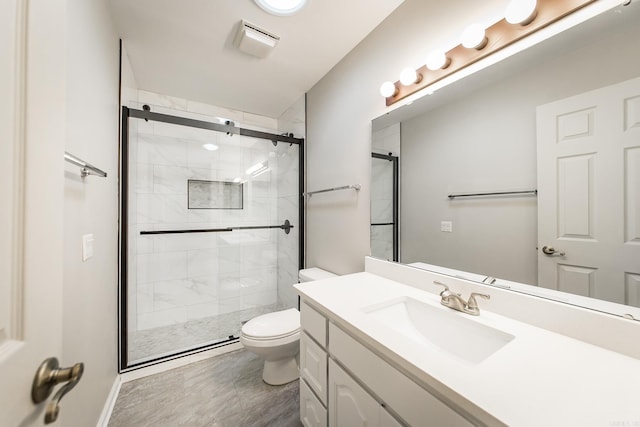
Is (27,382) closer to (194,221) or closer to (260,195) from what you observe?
(194,221)

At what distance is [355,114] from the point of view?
1.74 meters

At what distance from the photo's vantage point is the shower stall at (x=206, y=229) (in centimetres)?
217

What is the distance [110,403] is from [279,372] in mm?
1016

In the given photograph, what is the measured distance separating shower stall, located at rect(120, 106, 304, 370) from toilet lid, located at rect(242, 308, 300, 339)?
740 millimetres

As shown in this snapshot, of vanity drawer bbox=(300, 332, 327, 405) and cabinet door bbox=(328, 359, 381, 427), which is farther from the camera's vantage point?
vanity drawer bbox=(300, 332, 327, 405)

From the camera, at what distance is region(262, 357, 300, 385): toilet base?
168 centimetres

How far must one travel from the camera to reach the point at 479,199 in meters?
1.06

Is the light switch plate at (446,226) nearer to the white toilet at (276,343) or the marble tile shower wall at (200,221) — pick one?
the white toilet at (276,343)

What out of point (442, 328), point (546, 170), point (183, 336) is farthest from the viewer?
point (183, 336)

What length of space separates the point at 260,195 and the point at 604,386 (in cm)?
262

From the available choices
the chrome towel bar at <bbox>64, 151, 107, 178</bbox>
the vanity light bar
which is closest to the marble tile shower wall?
the chrome towel bar at <bbox>64, 151, 107, 178</bbox>

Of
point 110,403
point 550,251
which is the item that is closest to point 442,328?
point 550,251

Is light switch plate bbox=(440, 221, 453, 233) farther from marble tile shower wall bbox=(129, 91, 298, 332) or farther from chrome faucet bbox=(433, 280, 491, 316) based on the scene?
marble tile shower wall bbox=(129, 91, 298, 332)

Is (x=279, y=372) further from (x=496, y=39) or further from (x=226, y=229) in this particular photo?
(x=496, y=39)
